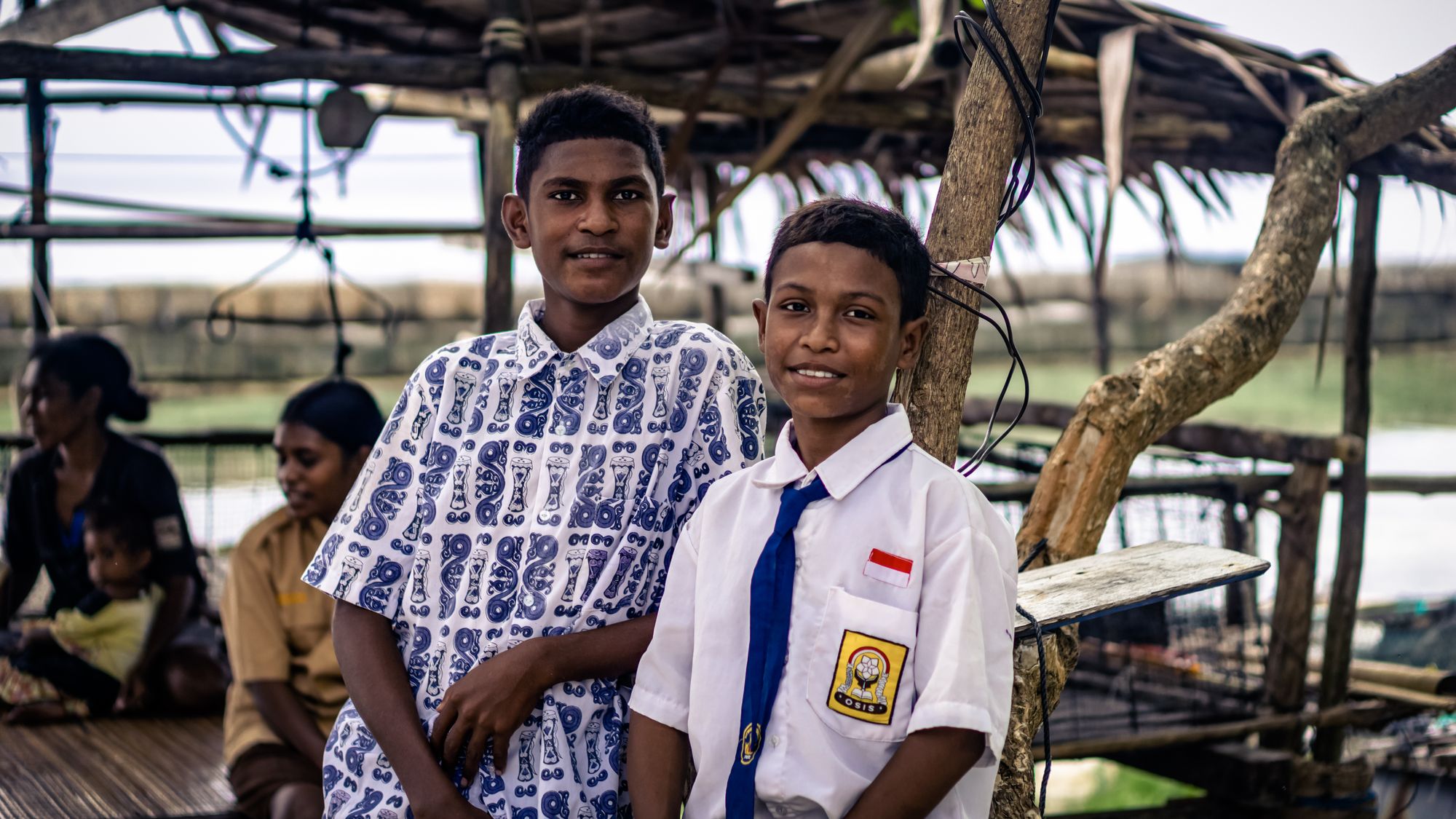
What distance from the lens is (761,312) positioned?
1.63 meters

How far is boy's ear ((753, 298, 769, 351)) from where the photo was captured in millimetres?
1591

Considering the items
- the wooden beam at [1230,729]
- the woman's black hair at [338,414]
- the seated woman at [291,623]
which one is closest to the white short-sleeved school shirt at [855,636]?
the seated woman at [291,623]

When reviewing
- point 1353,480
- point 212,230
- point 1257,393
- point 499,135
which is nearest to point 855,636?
point 499,135

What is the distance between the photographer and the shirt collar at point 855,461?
148cm

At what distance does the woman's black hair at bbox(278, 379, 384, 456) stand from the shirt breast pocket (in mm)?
1805

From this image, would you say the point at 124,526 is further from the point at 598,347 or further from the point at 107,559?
the point at 598,347

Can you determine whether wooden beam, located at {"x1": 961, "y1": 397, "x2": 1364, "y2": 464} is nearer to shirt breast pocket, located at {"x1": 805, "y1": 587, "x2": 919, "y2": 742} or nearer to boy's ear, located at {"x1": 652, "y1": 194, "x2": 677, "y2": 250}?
boy's ear, located at {"x1": 652, "y1": 194, "x2": 677, "y2": 250}

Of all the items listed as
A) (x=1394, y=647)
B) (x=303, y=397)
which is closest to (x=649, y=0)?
(x=303, y=397)

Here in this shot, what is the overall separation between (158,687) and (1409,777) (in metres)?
4.65

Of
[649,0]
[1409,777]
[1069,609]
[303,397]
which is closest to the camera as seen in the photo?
[1069,609]

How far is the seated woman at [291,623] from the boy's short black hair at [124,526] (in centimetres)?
133

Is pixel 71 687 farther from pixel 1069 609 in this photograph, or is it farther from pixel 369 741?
pixel 1069 609

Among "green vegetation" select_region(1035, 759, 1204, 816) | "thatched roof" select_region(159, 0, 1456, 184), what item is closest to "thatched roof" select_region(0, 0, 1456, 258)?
"thatched roof" select_region(159, 0, 1456, 184)

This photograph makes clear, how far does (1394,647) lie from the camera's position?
5461mm
